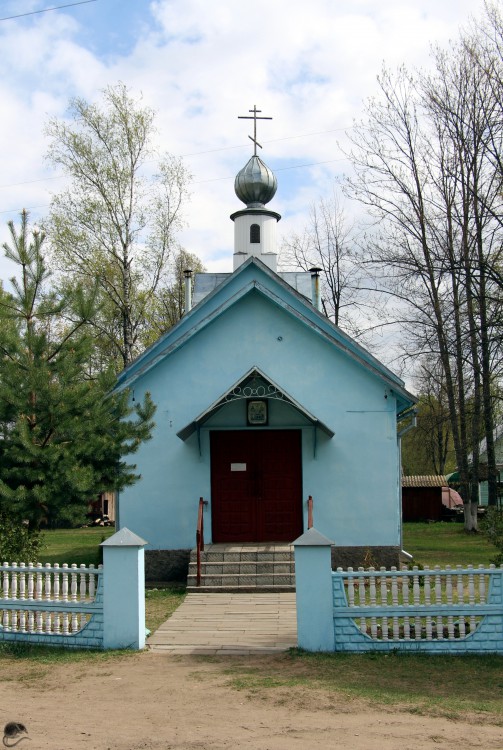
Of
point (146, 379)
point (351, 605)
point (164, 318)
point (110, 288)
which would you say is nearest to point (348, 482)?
point (146, 379)

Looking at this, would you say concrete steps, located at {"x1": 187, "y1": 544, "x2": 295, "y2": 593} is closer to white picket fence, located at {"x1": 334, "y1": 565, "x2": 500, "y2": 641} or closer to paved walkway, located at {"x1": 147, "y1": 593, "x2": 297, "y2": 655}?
paved walkway, located at {"x1": 147, "y1": 593, "x2": 297, "y2": 655}

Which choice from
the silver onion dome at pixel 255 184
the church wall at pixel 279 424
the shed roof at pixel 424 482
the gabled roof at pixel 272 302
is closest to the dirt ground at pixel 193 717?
the church wall at pixel 279 424

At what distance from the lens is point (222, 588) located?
503 inches

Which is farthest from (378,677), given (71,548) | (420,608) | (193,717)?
(71,548)

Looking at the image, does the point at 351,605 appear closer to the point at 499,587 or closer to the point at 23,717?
the point at 499,587

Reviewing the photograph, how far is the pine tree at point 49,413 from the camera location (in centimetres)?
1021

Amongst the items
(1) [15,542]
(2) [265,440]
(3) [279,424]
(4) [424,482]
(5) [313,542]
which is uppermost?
(3) [279,424]

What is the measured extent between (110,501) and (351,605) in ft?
92.1

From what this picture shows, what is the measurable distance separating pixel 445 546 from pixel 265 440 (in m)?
7.77

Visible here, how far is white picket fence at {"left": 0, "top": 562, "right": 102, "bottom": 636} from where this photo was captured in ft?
30.2

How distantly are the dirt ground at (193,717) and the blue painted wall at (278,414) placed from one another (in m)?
6.55

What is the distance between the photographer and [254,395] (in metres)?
13.8

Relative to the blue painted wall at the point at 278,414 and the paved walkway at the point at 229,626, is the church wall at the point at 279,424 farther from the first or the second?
the paved walkway at the point at 229,626

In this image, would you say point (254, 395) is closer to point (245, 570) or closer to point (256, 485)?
point (256, 485)
